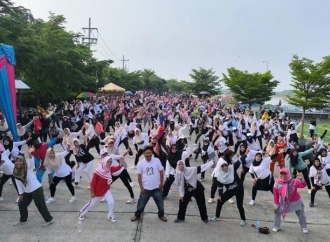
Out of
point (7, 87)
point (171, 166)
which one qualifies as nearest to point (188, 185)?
point (171, 166)

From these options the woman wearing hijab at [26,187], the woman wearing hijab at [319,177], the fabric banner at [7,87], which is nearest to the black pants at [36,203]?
the woman wearing hijab at [26,187]

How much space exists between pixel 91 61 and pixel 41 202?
21.0 metres

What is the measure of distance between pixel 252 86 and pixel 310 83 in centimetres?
1068

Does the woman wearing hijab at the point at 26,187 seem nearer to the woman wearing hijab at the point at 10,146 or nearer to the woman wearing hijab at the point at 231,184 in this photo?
the woman wearing hijab at the point at 10,146

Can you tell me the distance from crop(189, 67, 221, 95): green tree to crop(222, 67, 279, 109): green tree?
54.9ft

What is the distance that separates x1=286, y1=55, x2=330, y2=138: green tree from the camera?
18781 mm

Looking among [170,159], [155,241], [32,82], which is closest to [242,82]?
[32,82]

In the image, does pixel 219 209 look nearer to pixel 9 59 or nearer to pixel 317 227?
pixel 317 227

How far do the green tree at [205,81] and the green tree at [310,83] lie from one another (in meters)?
28.6

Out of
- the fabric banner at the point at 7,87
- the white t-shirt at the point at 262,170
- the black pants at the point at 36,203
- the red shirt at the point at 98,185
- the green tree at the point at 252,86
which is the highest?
the green tree at the point at 252,86

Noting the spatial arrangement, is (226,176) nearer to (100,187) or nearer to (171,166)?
(171,166)

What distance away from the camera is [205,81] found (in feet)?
158

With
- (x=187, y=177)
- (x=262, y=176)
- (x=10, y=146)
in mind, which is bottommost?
(x=262, y=176)

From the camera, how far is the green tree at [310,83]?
739 inches
